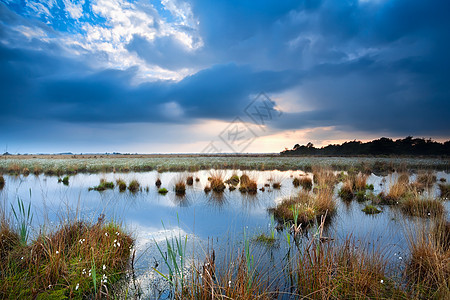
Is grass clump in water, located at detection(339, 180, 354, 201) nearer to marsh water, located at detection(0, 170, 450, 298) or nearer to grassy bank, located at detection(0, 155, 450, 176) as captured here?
marsh water, located at detection(0, 170, 450, 298)

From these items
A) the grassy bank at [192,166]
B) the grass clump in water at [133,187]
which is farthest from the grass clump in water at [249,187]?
the grassy bank at [192,166]

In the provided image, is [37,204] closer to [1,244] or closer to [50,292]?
[1,244]

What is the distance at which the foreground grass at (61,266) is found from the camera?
3121 millimetres

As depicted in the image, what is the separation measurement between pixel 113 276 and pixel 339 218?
6.48 meters

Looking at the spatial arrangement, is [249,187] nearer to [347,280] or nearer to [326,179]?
[326,179]

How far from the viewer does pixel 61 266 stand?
3.68 meters

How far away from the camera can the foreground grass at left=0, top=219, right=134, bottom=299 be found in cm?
312

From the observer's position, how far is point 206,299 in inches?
116

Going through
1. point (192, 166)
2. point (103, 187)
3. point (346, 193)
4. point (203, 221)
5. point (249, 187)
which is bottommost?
point (203, 221)

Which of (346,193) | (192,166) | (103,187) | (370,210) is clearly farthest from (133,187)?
(192,166)

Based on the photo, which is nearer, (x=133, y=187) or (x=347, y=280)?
(x=347, y=280)

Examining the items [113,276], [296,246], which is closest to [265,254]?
[296,246]

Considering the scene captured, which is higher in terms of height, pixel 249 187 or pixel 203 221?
pixel 249 187

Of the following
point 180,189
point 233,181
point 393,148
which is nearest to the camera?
point 180,189
